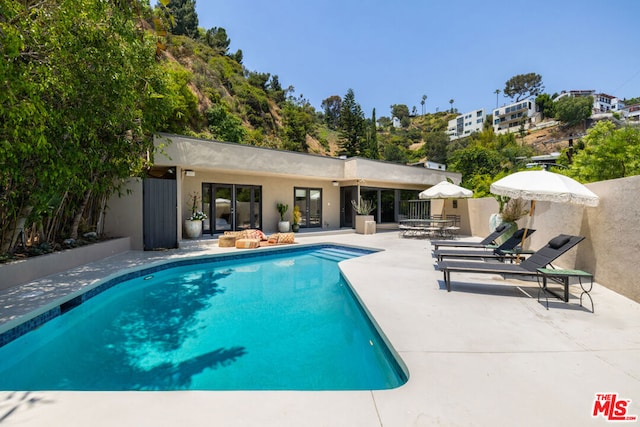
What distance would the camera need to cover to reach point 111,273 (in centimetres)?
625

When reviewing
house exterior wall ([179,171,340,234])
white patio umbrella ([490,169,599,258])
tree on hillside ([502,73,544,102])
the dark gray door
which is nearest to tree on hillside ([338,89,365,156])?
house exterior wall ([179,171,340,234])

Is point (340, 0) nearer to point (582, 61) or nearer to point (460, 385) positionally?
point (460, 385)

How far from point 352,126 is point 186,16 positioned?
3059cm

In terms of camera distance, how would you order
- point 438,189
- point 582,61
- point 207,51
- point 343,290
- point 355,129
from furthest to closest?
point 207,51, point 355,129, point 582,61, point 438,189, point 343,290

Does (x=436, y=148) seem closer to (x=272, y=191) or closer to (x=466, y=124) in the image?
(x=466, y=124)

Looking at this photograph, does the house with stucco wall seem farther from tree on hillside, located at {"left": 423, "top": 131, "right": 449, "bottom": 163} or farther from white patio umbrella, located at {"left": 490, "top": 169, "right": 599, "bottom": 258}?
tree on hillside, located at {"left": 423, "top": 131, "right": 449, "bottom": 163}

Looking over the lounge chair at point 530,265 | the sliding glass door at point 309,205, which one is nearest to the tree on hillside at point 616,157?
the lounge chair at point 530,265

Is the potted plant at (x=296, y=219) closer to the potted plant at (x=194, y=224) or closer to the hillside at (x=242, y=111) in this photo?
the potted plant at (x=194, y=224)

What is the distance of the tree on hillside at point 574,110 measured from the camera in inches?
2264

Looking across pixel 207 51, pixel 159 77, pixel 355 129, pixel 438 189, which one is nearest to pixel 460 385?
pixel 159 77

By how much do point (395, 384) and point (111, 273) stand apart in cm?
638

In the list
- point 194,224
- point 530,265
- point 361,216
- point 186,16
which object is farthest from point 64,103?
point 186,16

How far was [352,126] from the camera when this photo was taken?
3500 cm

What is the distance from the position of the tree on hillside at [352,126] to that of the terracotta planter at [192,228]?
25.9 metres
